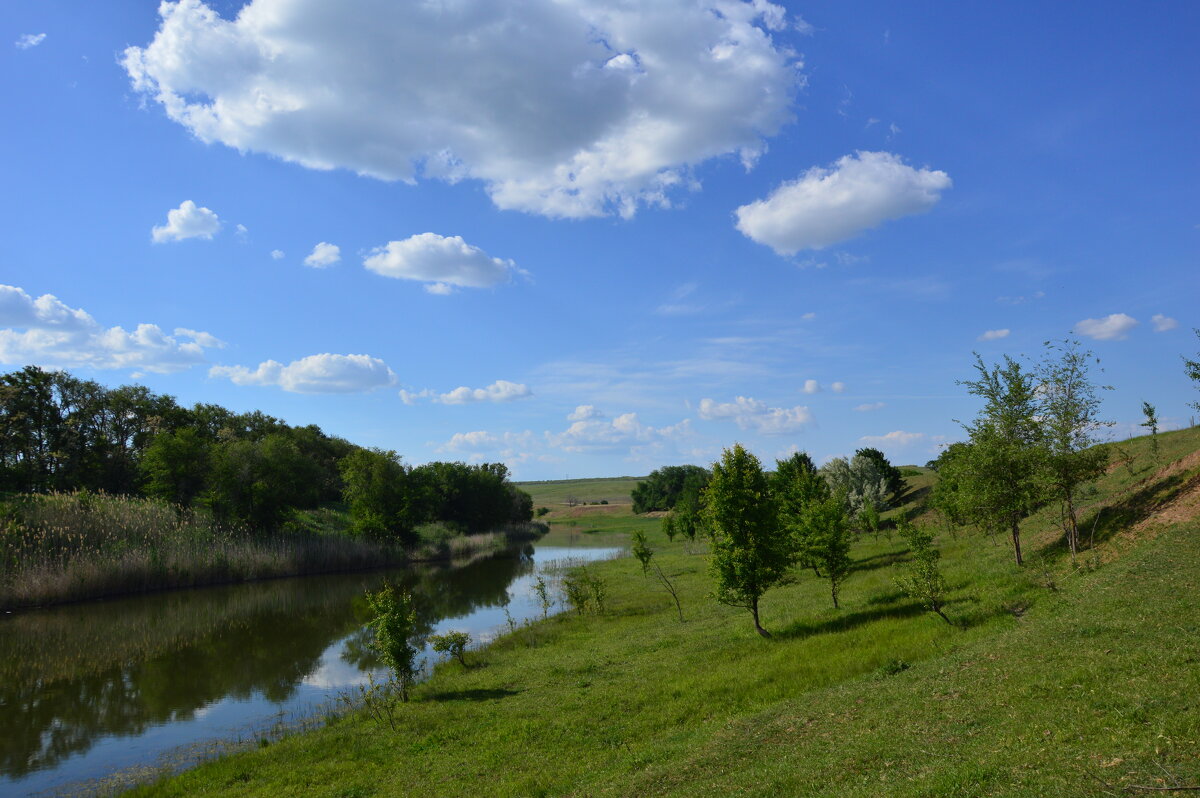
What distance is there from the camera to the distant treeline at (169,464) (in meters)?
63.2

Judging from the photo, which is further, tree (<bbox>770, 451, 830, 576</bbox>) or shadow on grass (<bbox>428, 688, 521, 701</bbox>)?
tree (<bbox>770, 451, 830, 576</bbox>)

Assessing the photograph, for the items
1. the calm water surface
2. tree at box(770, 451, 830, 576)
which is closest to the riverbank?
the calm water surface

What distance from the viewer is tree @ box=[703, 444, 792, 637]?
23500 mm

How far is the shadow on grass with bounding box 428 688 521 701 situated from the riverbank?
33.5m

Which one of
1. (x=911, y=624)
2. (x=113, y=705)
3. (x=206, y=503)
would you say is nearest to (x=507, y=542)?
(x=206, y=503)

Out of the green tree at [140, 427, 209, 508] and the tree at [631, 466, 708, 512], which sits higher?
the green tree at [140, 427, 209, 508]

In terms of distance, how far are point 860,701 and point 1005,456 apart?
1549 cm

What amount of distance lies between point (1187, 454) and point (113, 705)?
41900mm

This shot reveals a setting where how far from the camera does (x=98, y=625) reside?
3459 centimetres

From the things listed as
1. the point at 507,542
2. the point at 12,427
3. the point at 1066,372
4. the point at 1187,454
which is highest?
the point at 12,427

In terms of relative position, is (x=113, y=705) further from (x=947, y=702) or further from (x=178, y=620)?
(x=947, y=702)

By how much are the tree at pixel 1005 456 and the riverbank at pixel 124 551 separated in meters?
51.3

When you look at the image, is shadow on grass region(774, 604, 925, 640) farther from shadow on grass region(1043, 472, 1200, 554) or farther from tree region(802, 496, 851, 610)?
shadow on grass region(1043, 472, 1200, 554)

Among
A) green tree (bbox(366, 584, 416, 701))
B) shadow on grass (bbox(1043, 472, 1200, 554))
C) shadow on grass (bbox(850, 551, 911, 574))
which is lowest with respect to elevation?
shadow on grass (bbox(850, 551, 911, 574))
